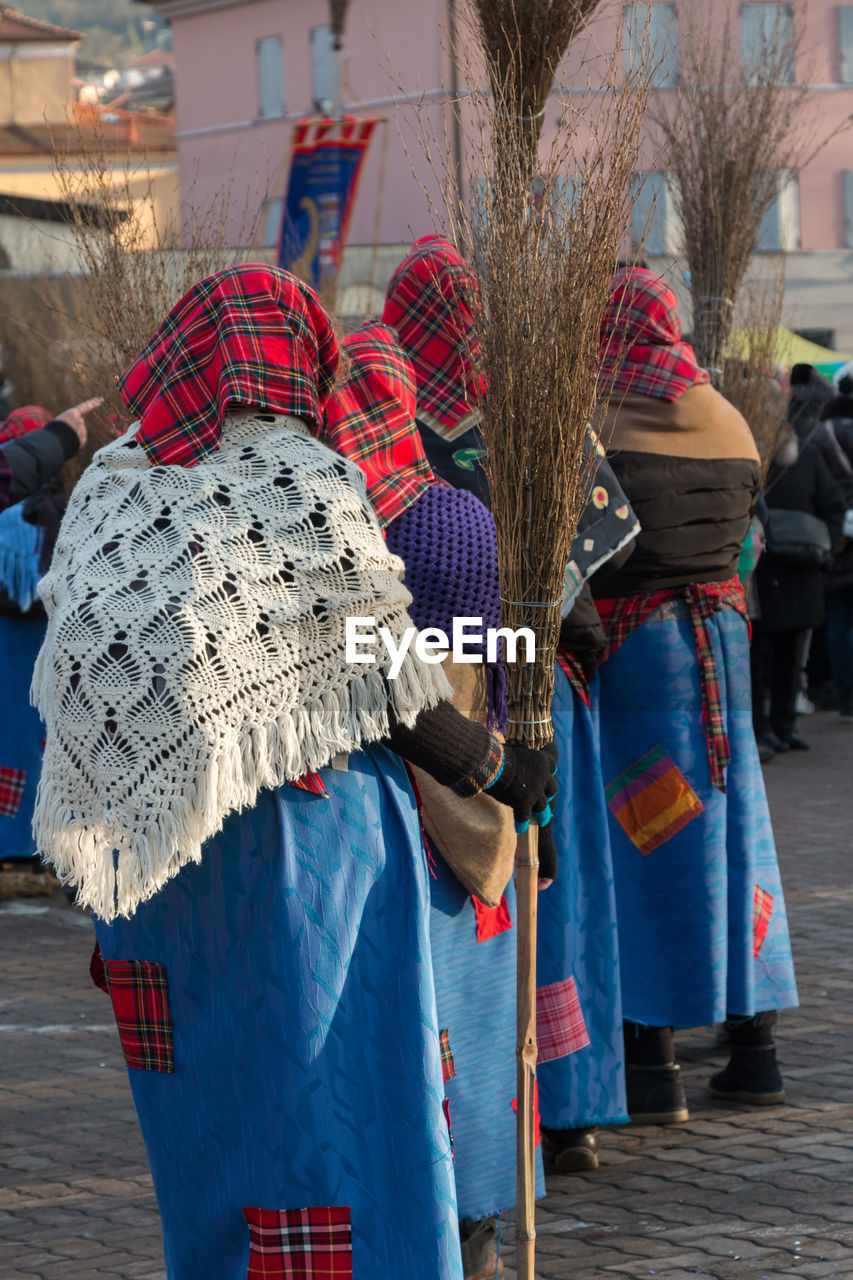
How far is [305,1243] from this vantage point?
2.70m

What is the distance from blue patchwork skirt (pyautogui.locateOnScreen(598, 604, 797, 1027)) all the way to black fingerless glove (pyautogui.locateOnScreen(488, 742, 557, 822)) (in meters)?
1.59

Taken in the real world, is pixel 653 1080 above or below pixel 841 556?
below

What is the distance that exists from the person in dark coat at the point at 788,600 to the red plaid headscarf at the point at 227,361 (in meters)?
7.93

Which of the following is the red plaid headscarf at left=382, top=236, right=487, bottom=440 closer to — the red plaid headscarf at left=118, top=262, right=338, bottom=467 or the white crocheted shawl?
the red plaid headscarf at left=118, top=262, right=338, bottom=467

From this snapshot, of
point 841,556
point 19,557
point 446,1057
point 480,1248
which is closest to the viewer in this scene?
point 446,1057

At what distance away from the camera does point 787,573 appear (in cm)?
1089

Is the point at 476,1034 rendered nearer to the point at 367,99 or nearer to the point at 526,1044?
the point at 526,1044

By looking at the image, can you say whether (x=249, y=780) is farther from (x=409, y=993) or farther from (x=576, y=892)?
(x=576, y=892)

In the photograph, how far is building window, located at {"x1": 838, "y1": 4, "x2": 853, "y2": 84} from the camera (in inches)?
1405

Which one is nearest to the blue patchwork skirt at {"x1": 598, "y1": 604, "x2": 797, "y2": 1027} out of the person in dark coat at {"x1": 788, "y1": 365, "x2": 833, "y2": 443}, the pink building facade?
the person in dark coat at {"x1": 788, "y1": 365, "x2": 833, "y2": 443}

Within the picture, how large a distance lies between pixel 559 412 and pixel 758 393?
3705mm

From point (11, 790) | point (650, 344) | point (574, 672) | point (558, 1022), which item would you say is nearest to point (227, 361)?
point (574, 672)

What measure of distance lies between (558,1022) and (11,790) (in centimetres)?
428

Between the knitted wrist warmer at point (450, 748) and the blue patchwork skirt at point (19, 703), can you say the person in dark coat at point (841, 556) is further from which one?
the knitted wrist warmer at point (450, 748)
